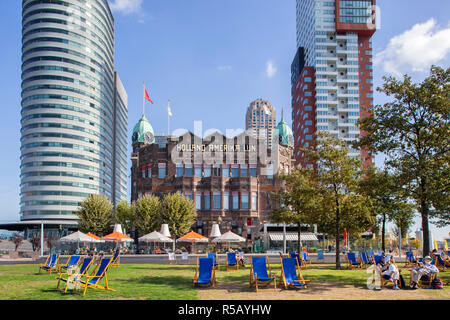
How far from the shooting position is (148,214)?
2215 inches

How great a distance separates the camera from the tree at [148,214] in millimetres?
56125

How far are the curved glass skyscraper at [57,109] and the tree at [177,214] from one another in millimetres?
58153

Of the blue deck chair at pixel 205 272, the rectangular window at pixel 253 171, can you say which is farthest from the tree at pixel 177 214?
the blue deck chair at pixel 205 272

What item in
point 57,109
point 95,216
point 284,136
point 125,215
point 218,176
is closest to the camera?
point 95,216

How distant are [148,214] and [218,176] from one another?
12.7m

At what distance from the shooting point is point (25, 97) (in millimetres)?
103062

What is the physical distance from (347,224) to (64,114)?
92335 millimetres

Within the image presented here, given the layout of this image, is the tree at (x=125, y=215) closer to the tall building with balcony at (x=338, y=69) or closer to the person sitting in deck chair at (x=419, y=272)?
the person sitting in deck chair at (x=419, y=272)

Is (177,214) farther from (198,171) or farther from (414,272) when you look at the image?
(414,272)

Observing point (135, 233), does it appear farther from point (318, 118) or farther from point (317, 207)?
point (318, 118)

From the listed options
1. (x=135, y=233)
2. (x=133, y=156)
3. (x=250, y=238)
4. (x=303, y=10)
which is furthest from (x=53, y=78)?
(x=303, y=10)

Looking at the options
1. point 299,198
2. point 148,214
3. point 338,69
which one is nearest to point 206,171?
point 148,214

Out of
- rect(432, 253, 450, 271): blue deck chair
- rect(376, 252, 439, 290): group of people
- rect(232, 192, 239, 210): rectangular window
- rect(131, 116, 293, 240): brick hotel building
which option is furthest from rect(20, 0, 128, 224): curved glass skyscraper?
rect(376, 252, 439, 290): group of people
